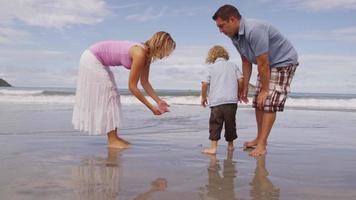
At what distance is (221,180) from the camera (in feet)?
10.2

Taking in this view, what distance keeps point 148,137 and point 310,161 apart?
2.38m

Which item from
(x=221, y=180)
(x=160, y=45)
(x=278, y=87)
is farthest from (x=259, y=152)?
(x=160, y=45)

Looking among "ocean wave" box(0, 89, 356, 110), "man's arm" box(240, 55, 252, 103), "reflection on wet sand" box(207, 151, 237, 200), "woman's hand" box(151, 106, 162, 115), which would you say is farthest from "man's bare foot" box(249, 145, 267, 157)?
"ocean wave" box(0, 89, 356, 110)

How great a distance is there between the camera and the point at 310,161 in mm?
4012

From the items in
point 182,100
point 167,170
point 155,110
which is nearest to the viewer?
point 167,170

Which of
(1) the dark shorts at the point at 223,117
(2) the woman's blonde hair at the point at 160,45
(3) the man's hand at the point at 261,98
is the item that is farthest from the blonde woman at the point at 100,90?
(3) the man's hand at the point at 261,98

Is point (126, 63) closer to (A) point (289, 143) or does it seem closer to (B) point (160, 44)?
(B) point (160, 44)

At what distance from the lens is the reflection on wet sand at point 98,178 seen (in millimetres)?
2596

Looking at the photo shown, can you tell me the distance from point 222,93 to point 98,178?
6.76ft

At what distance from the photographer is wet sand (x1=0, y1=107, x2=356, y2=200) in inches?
106

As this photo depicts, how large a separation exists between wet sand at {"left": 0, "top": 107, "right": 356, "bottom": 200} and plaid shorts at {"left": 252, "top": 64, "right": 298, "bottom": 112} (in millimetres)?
493

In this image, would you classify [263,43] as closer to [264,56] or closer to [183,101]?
[264,56]

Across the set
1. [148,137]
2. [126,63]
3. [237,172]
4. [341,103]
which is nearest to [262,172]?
[237,172]

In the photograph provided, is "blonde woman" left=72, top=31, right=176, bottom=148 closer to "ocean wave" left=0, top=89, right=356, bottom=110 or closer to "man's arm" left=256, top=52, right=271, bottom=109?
"man's arm" left=256, top=52, right=271, bottom=109
